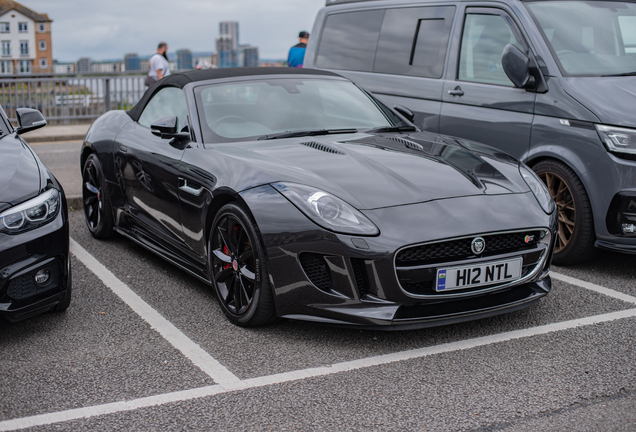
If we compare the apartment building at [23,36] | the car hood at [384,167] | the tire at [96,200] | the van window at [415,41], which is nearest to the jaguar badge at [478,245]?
the car hood at [384,167]

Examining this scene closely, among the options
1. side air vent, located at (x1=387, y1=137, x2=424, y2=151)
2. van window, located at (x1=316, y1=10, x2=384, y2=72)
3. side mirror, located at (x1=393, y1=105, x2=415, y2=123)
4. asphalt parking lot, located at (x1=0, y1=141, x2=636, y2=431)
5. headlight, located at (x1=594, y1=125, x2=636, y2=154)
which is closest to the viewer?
asphalt parking lot, located at (x1=0, y1=141, x2=636, y2=431)

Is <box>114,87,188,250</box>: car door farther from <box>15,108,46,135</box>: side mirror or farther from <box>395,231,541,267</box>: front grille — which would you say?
<box>395,231,541,267</box>: front grille

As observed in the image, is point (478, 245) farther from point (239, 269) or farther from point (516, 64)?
point (516, 64)

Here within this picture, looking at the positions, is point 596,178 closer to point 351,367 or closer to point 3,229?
point 351,367

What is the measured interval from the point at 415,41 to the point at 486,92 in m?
1.06

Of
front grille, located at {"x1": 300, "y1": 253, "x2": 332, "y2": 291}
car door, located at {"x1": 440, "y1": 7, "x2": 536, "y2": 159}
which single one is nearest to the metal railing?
car door, located at {"x1": 440, "y1": 7, "x2": 536, "y2": 159}

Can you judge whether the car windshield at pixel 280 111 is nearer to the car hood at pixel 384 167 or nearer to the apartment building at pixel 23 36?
the car hood at pixel 384 167

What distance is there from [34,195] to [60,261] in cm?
37

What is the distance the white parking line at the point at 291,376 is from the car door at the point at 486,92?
6.09 feet

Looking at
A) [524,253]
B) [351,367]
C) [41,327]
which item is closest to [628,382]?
[524,253]

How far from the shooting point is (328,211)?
3418 millimetres

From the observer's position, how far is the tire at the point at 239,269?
3604mm

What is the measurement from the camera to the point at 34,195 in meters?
3.65

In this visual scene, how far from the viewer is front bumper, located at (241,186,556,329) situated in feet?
10.9
